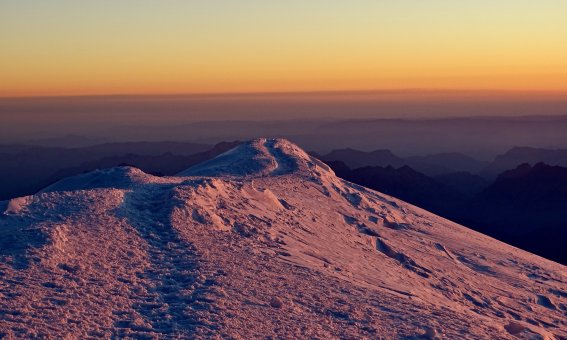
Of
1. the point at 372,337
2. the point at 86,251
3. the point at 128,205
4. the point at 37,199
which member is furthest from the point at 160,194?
the point at 372,337

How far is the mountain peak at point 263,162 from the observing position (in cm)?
2942

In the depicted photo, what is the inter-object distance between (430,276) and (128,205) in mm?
8507

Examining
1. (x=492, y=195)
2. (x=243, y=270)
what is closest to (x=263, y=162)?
(x=243, y=270)

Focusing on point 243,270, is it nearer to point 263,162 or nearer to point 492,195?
point 263,162

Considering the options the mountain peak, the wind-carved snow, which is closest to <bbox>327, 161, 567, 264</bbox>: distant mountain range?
the mountain peak

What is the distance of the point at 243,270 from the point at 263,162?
14706 mm

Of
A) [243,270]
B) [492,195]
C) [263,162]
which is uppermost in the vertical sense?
[263,162]

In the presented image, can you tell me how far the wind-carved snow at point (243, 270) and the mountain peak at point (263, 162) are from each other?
2.26 meters

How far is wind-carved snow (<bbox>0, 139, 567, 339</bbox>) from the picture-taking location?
43.2 feet

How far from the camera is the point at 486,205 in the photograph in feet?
424

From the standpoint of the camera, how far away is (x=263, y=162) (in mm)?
30547

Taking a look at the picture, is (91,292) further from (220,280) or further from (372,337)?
(372,337)

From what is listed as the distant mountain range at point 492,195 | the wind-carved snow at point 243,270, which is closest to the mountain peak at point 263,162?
the wind-carved snow at point 243,270

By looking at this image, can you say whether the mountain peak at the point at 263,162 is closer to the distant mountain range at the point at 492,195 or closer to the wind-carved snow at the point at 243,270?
the wind-carved snow at the point at 243,270
